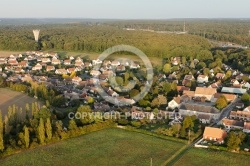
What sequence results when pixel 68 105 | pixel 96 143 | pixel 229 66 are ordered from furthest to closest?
1. pixel 229 66
2. pixel 68 105
3. pixel 96 143

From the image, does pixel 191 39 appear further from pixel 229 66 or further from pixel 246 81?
pixel 246 81

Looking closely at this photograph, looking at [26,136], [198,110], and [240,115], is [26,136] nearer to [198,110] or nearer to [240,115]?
[198,110]

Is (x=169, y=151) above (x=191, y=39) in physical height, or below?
below

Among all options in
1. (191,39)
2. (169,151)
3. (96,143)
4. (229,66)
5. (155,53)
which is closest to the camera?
(169,151)

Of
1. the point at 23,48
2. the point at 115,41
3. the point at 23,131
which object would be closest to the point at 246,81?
the point at 23,131

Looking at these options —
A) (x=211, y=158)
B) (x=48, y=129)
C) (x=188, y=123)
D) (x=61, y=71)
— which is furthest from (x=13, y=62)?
(x=211, y=158)

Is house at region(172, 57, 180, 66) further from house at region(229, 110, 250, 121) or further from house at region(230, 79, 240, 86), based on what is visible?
house at region(229, 110, 250, 121)

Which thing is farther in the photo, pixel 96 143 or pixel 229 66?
pixel 229 66

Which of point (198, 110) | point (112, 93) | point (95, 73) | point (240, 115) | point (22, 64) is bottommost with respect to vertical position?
point (240, 115)

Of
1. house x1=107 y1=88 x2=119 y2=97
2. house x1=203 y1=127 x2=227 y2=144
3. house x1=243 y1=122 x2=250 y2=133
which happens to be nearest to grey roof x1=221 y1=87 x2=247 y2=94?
house x1=243 y1=122 x2=250 y2=133
